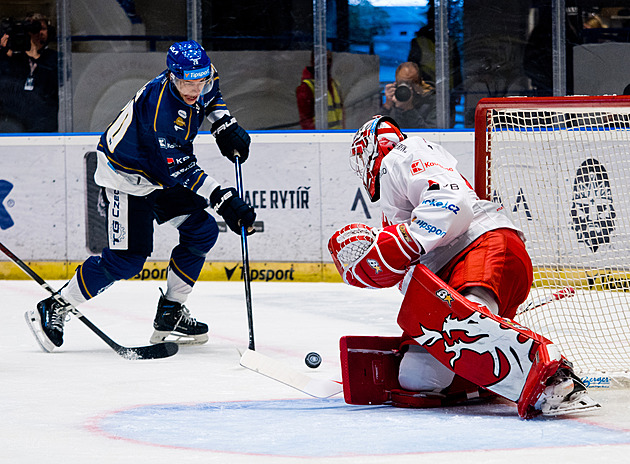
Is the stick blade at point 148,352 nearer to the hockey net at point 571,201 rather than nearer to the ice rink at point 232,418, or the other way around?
the ice rink at point 232,418

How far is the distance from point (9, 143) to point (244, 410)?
370 cm

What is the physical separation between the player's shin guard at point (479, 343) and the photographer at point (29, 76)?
13.1 ft

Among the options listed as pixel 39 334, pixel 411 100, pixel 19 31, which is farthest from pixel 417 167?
pixel 19 31

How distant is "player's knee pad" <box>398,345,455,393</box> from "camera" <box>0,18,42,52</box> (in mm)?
4156

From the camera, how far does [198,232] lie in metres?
3.57

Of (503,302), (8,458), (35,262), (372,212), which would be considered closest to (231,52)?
(372,212)

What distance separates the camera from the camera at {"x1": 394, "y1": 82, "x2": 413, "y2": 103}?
5.58 meters

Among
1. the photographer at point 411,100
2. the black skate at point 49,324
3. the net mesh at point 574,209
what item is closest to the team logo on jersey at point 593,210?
the net mesh at point 574,209

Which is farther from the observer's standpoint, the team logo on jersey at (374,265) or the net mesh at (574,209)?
the net mesh at (574,209)

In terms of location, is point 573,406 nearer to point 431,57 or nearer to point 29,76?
point 431,57

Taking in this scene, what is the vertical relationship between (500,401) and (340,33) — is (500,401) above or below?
below

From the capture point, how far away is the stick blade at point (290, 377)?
264 centimetres

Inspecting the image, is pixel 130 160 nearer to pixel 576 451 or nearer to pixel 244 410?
pixel 244 410

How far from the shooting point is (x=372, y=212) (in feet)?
17.5
